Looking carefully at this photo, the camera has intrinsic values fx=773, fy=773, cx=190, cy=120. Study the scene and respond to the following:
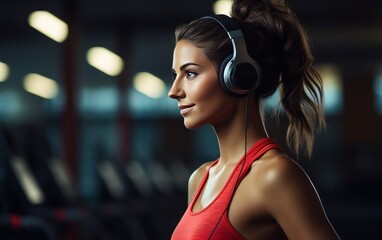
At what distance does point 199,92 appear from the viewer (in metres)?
1.45

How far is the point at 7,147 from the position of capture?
147 inches

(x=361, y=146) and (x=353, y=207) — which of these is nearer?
(x=353, y=207)

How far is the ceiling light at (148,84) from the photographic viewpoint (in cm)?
1582

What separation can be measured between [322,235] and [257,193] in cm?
13

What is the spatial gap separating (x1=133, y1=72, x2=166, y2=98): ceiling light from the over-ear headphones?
1426cm

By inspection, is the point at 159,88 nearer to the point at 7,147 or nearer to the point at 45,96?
the point at 45,96

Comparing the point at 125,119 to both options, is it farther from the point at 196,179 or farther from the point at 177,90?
the point at 177,90

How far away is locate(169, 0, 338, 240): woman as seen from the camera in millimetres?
1334

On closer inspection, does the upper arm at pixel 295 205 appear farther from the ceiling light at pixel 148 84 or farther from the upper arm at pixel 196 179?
the ceiling light at pixel 148 84

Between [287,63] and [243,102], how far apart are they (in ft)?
0.39

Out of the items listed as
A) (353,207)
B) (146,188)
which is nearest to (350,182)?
(353,207)

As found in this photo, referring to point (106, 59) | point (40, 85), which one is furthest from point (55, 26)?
point (40, 85)

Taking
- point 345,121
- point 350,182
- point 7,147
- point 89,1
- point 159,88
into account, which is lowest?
point 350,182

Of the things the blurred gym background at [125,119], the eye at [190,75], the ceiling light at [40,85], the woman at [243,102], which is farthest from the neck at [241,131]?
the ceiling light at [40,85]
